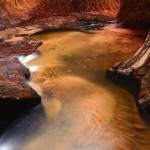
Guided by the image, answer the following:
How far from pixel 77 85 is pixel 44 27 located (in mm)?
4725

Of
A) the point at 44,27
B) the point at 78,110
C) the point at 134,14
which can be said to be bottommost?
the point at 44,27

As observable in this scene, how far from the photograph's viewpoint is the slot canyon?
12.2 feet

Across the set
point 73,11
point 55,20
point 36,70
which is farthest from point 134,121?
point 73,11

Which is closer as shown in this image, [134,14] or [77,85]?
[77,85]

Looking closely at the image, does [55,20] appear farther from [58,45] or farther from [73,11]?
[58,45]

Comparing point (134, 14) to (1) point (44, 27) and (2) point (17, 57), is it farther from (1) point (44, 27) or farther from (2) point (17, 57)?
(2) point (17, 57)

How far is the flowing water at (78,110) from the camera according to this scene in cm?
360

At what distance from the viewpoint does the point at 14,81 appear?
15.6 feet

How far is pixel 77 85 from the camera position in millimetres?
5145

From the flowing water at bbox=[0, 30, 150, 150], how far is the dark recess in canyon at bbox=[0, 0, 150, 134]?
0.25 meters

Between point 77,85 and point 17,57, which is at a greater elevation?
point 17,57

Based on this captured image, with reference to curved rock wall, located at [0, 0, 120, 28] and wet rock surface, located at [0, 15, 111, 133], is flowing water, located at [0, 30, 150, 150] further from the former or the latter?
curved rock wall, located at [0, 0, 120, 28]

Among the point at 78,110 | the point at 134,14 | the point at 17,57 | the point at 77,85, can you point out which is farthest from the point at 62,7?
the point at 78,110

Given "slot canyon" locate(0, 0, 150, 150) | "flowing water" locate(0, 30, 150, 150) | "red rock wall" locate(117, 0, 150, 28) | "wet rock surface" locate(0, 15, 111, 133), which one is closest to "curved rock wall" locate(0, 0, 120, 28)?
"wet rock surface" locate(0, 15, 111, 133)
